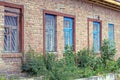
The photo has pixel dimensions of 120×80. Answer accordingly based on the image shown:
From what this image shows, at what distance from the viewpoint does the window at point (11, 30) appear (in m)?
13.1

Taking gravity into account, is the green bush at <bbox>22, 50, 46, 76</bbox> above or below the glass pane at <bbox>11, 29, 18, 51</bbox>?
below

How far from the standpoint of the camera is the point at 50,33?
52.2 ft

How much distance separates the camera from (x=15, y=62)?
43.9 ft

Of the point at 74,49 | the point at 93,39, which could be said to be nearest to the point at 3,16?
the point at 74,49

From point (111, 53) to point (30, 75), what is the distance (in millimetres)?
7386

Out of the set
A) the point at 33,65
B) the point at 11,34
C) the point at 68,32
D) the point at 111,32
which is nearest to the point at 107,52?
the point at 111,32

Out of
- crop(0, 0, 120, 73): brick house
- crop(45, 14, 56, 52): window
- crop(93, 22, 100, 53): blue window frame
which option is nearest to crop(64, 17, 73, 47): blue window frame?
crop(0, 0, 120, 73): brick house

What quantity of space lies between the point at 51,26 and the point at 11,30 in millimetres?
3005

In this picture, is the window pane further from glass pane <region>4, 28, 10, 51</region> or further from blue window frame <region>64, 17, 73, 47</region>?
blue window frame <region>64, 17, 73, 47</region>

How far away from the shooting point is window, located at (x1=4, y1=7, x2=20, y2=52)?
13141 millimetres

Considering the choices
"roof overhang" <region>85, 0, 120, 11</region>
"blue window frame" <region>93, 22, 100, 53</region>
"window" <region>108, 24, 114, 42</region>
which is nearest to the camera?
"roof overhang" <region>85, 0, 120, 11</region>

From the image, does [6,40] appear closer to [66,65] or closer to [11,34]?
[11,34]

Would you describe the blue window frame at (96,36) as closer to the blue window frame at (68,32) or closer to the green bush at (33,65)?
the blue window frame at (68,32)

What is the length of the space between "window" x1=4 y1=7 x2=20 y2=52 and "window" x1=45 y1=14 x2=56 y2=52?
2.21 m
